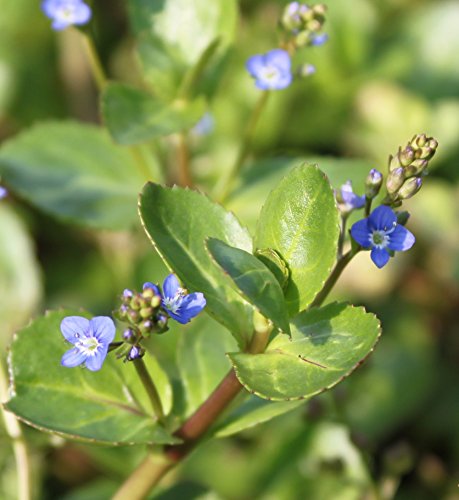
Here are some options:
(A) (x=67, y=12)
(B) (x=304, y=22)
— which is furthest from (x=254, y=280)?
(A) (x=67, y=12)

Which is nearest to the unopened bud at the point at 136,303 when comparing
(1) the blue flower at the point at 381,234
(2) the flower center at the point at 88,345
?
(2) the flower center at the point at 88,345

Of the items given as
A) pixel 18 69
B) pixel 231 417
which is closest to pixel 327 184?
pixel 231 417

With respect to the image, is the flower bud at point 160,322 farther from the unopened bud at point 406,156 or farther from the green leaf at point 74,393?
the unopened bud at point 406,156

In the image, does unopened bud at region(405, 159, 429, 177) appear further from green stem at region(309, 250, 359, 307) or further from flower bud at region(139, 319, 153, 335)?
flower bud at region(139, 319, 153, 335)

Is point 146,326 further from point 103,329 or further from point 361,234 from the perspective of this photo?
point 361,234

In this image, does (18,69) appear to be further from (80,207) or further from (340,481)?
(340,481)

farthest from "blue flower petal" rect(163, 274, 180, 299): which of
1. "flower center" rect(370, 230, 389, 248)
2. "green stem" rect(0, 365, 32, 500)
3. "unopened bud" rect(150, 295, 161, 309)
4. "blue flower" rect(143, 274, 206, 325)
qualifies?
"green stem" rect(0, 365, 32, 500)
